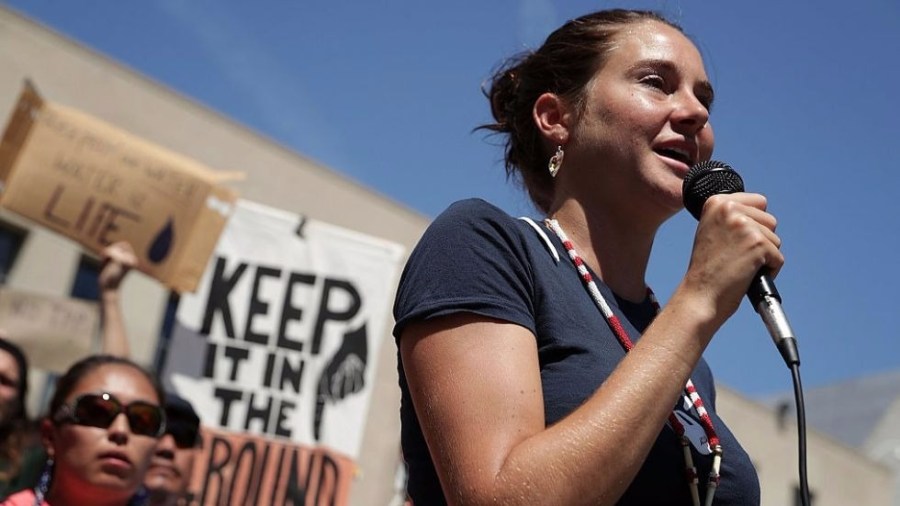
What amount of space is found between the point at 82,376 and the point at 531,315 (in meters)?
2.13

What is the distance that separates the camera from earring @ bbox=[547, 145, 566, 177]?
2225 millimetres

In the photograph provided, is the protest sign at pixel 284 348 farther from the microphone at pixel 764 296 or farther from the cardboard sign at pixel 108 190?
the microphone at pixel 764 296

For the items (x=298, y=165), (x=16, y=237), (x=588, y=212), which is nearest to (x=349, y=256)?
(x=588, y=212)

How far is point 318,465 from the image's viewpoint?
21.1ft

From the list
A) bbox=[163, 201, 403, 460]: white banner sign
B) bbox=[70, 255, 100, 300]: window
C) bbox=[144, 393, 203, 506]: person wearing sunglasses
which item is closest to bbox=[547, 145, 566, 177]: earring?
bbox=[144, 393, 203, 506]: person wearing sunglasses

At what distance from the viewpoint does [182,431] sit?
4086mm

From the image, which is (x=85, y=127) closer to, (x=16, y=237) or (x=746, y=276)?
(x=746, y=276)

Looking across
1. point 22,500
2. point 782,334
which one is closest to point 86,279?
point 22,500

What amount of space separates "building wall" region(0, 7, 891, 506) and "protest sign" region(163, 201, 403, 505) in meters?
8.10

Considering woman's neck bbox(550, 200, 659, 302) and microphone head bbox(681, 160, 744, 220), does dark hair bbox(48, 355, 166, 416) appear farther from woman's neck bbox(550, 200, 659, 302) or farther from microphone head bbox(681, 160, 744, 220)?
microphone head bbox(681, 160, 744, 220)

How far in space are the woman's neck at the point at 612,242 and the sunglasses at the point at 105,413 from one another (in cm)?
172

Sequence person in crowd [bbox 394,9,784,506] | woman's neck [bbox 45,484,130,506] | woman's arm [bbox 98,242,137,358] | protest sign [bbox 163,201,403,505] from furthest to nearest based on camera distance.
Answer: protest sign [bbox 163,201,403,505] → woman's arm [bbox 98,242,137,358] → woman's neck [bbox 45,484,130,506] → person in crowd [bbox 394,9,784,506]

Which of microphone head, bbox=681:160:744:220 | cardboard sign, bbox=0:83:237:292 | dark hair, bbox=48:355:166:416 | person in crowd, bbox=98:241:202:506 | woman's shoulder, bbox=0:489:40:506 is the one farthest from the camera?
cardboard sign, bbox=0:83:237:292

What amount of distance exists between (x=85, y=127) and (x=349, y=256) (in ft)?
5.68
